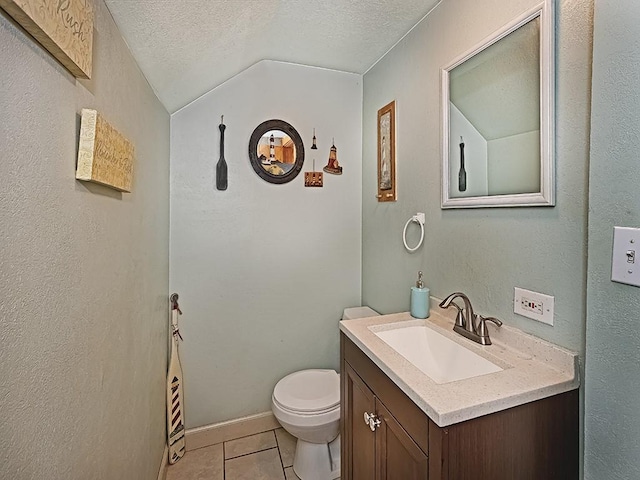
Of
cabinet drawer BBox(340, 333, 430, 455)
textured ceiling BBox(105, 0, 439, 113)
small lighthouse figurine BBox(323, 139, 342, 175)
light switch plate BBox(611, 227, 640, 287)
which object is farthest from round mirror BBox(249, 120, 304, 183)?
light switch plate BBox(611, 227, 640, 287)

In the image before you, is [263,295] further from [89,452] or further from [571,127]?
[571,127]

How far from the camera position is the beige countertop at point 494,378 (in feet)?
2.65

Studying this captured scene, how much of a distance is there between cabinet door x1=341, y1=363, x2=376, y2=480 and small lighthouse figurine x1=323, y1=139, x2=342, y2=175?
4.25 feet

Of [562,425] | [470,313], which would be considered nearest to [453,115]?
[470,313]

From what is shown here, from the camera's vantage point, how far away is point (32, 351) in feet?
1.89

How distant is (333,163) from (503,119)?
1146mm

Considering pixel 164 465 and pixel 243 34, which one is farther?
pixel 164 465

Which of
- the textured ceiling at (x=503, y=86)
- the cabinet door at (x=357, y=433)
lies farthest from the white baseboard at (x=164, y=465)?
the textured ceiling at (x=503, y=86)

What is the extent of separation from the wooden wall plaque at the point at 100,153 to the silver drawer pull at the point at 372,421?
3.71 ft

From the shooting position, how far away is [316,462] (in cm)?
172

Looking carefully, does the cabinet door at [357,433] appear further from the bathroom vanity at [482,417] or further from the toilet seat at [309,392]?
the toilet seat at [309,392]

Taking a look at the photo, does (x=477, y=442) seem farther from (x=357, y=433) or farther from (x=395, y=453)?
(x=357, y=433)

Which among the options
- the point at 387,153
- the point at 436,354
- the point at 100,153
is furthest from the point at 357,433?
the point at 387,153

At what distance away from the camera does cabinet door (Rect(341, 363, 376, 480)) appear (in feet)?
3.80
